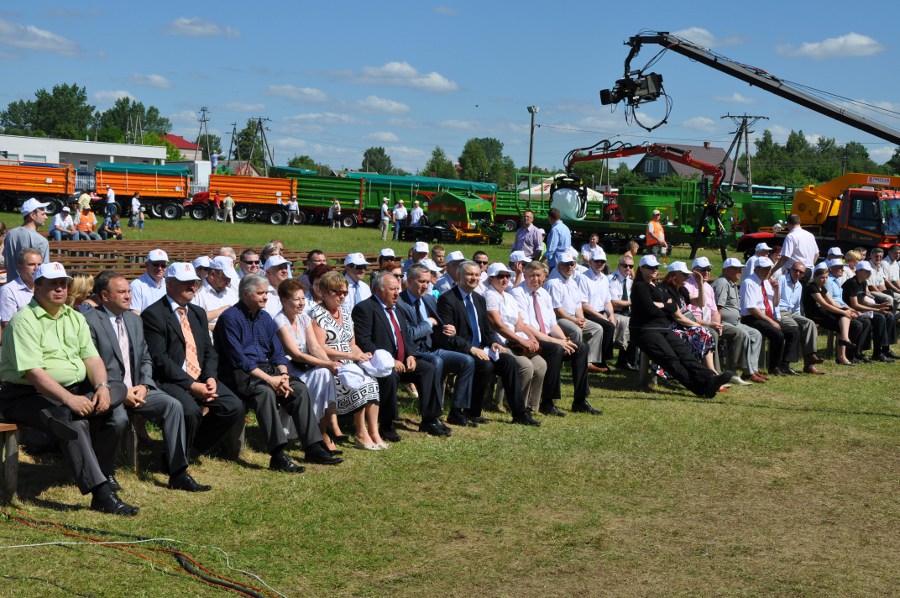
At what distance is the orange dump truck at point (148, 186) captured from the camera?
150 feet

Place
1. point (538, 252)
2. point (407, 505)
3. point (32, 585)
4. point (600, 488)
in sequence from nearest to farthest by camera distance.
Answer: point (32, 585), point (407, 505), point (600, 488), point (538, 252)

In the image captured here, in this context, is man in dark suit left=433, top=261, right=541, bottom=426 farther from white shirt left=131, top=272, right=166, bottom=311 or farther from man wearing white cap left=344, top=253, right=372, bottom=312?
white shirt left=131, top=272, right=166, bottom=311

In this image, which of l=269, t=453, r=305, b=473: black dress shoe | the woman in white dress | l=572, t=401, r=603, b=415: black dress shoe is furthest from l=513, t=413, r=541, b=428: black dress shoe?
l=269, t=453, r=305, b=473: black dress shoe

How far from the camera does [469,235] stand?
34.8 m

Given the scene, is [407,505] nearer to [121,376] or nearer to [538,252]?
[121,376]

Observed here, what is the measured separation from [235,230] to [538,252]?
2287 centimetres

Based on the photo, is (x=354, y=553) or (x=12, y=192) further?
(x=12, y=192)

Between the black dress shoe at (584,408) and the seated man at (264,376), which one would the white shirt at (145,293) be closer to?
the seated man at (264,376)

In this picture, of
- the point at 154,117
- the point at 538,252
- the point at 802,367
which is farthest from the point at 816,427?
the point at 154,117

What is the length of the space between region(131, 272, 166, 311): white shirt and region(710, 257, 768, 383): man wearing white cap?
20.5 ft

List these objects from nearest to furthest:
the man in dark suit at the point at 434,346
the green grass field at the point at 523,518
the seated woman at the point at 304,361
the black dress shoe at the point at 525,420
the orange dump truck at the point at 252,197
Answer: the green grass field at the point at 523,518 < the seated woman at the point at 304,361 < the man in dark suit at the point at 434,346 < the black dress shoe at the point at 525,420 < the orange dump truck at the point at 252,197

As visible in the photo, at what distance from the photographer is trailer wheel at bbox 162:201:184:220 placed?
46.9 meters

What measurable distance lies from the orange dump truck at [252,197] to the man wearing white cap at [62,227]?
21.9 meters

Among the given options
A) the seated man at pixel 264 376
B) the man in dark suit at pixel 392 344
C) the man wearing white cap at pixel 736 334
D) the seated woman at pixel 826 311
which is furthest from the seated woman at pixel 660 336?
the seated man at pixel 264 376
